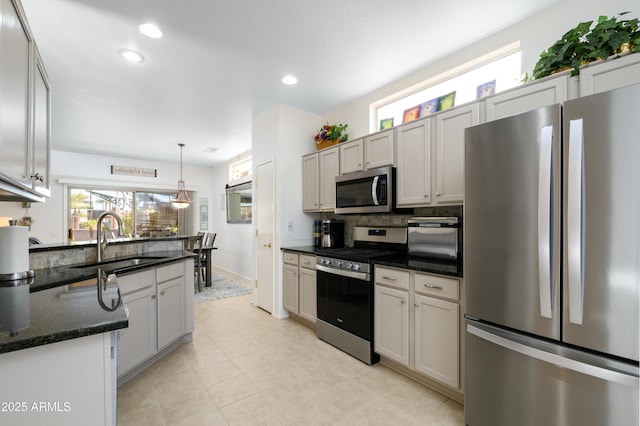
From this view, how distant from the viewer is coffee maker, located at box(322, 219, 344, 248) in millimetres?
3506

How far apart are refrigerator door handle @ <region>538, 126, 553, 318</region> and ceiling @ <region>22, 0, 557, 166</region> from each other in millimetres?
1385

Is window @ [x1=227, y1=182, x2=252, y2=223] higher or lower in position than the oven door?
higher

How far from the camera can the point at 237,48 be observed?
2.53 m

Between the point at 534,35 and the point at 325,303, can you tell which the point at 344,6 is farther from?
the point at 325,303

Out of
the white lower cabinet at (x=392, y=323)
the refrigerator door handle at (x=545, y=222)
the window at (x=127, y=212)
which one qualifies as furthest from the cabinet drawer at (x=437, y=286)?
the window at (x=127, y=212)

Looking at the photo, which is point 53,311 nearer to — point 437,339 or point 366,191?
point 437,339

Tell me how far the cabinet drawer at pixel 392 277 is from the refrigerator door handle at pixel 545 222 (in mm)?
961

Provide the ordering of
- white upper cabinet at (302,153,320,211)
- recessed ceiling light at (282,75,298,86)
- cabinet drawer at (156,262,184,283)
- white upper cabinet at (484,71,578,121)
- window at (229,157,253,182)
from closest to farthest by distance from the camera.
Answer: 1. white upper cabinet at (484,71,578,121)
2. cabinet drawer at (156,262,184,283)
3. recessed ceiling light at (282,75,298,86)
4. white upper cabinet at (302,153,320,211)
5. window at (229,157,253,182)

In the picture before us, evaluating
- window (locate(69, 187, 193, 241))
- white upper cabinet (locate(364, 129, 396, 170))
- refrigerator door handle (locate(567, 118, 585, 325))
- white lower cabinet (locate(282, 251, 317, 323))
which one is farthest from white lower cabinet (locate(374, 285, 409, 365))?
window (locate(69, 187, 193, 241))

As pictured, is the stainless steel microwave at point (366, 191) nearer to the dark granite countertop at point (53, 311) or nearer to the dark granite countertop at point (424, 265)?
the dark granite countertop at point (424, 265)

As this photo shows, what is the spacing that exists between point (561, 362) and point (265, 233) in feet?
10.9

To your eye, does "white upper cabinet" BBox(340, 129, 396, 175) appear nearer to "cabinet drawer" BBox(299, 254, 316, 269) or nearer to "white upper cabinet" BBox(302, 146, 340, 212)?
"white upper cabinet" BBox(302, 146, 340, 212)

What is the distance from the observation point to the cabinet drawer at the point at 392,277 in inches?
87.3

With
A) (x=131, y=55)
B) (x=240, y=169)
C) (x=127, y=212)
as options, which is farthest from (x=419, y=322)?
(x=127, y=212)
